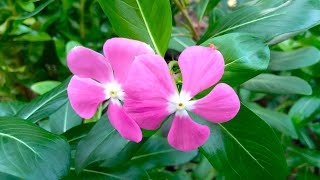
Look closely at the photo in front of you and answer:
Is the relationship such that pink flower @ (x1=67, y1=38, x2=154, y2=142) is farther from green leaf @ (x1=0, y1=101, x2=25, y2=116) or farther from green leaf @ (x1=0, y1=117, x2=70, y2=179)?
green leaf @ (x1=0, y1=101, x2=25, y2=116)

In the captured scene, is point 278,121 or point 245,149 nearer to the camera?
point 245,149

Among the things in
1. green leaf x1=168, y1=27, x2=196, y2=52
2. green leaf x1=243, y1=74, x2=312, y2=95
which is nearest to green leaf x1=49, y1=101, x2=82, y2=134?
green leaf x1=168, y1=27, x2=196, y2=52

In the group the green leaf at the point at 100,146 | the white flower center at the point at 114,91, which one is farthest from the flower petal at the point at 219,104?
the green leaf at the point at 100,146

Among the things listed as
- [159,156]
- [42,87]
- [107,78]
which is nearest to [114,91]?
[107,78]

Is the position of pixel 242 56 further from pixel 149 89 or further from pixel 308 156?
pixel 308 156

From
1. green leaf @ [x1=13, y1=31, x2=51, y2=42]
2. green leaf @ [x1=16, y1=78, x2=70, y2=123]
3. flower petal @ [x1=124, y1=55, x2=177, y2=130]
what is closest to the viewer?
flower petal @ [x1=124, y1=55, x2=177, y2=130]

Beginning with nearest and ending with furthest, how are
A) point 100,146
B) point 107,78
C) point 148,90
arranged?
point 148,90 < point 107,78 < point 100,146

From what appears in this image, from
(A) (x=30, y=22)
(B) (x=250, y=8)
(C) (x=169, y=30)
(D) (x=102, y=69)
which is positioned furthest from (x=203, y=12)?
(A) (x=30, y=22)

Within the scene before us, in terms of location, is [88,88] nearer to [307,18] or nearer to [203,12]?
[307,18]
